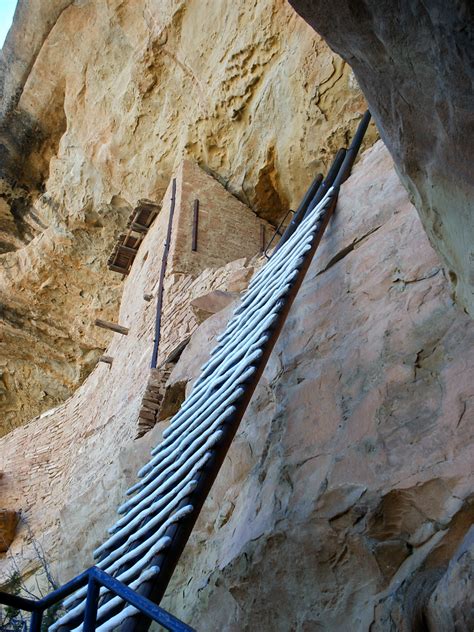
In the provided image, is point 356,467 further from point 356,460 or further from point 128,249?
point 128,249

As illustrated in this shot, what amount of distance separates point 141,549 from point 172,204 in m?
7.28

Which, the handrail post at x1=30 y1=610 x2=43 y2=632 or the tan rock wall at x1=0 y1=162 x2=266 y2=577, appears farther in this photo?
the tan rock wall at x1=0 y1=162 x2=266 y2=577

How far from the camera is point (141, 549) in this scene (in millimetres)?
2389

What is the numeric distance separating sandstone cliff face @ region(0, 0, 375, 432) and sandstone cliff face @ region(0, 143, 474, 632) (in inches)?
191

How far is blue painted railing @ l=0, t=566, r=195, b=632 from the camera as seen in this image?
1.48 m

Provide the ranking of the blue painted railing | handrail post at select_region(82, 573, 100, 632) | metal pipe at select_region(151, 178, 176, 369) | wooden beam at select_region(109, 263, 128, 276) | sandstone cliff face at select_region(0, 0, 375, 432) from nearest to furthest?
the blue painted railing → handrail post at select_region(82, 573, 100, 632) → metal pipe at select_region(151, 178, 176, 369) → sandstone cliff face at select_region(0, 0, 375, 432) → wooden beam at select_region(109, 263, 128, 276)

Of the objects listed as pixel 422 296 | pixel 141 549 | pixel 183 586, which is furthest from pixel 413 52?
pixel 183 586

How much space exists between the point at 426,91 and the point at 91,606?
1.55m

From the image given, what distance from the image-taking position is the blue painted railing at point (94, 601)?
1.48 metres

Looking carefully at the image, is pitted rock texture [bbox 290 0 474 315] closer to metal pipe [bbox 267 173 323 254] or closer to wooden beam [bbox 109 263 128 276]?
metal pipe [bbox 267 173 323 254]

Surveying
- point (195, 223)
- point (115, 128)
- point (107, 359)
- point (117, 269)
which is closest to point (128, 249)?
point (117, 269)

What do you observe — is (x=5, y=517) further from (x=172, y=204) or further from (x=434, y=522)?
(x=434, y=522)

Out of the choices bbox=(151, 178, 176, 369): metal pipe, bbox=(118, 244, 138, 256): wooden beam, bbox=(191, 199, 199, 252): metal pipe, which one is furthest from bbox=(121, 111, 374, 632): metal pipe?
bbox=(118, 244, 138, 256): wooden beam

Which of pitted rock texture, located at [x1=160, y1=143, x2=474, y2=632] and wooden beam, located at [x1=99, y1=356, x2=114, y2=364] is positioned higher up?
pitted rock texture, located at [x1=160, y1=143, x2=474, y2=632]
